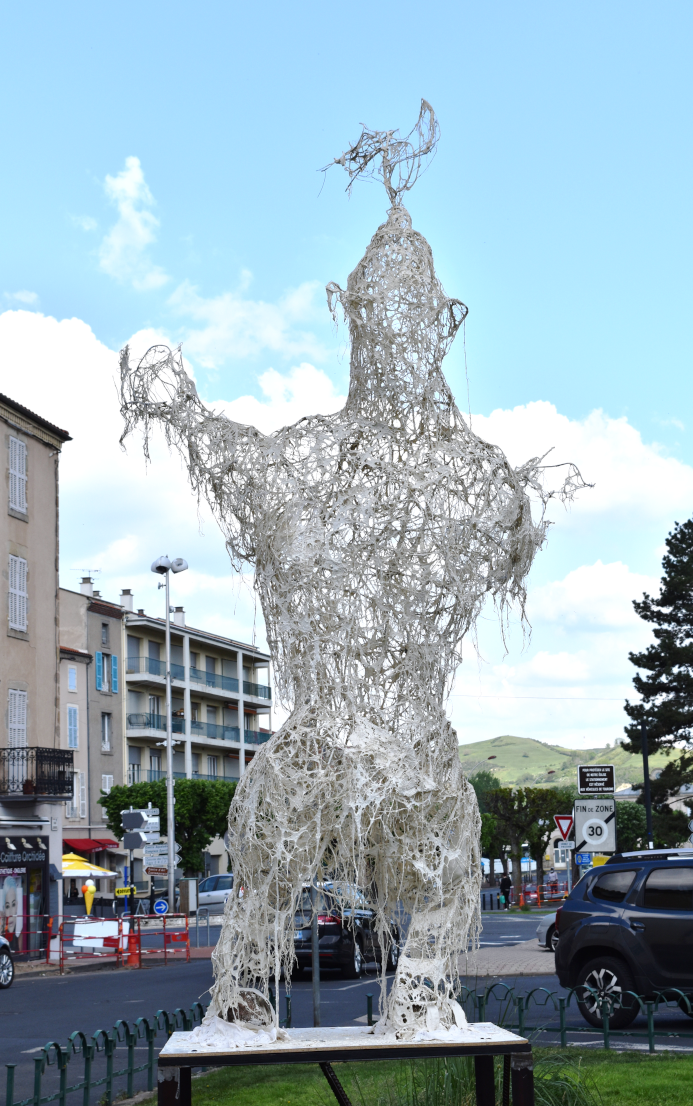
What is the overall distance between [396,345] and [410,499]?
786mm

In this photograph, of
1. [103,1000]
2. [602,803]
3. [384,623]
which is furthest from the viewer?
[103,1000]

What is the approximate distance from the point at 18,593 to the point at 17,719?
2791 mm

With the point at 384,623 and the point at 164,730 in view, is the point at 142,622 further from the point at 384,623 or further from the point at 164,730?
the point at 384,623

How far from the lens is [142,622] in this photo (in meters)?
50.8

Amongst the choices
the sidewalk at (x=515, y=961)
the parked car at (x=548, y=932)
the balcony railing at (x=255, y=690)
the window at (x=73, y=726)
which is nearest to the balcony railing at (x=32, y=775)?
the sidewalk at (x=515, y=961)

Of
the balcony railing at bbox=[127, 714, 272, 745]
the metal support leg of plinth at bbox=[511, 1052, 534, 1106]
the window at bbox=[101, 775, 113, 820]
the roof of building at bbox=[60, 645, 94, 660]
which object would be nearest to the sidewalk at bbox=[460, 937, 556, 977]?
the metal support leg of plinth at bbox=[511, 1052, 534, 1106]

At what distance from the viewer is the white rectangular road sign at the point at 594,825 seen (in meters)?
14.4

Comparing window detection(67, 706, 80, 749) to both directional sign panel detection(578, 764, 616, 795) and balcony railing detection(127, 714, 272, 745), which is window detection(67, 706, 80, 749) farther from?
directional sign panel detection(578, 764, 616, 795)

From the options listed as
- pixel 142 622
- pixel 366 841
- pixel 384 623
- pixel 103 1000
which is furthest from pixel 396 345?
pixel 142 622

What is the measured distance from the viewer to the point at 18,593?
26.4 metres

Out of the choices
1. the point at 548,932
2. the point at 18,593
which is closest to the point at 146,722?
the point at 18,593

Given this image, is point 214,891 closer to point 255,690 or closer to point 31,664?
point 31,664

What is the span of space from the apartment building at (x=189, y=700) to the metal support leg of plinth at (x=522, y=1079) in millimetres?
41443

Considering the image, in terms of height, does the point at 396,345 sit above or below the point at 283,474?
above
